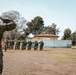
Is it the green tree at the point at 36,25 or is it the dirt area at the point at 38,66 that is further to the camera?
the green tree at the point at 36,25

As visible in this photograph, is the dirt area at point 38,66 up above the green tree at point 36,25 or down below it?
below

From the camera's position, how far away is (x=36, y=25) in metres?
102

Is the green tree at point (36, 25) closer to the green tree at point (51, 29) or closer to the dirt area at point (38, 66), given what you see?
the green tree at point (51, 29)

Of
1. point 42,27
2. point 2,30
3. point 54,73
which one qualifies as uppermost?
point 42,27

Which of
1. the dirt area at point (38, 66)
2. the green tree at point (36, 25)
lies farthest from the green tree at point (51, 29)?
the dirt area at point (38, 66)

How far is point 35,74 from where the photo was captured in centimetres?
1266

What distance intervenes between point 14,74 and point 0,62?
531 cm

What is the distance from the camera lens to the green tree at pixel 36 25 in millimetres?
99325

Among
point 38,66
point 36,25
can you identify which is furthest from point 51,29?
point 38,66

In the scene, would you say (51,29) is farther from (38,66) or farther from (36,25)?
(38,66)

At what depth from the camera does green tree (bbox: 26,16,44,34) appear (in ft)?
326

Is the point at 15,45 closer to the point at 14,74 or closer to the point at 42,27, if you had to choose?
the point at 14,74

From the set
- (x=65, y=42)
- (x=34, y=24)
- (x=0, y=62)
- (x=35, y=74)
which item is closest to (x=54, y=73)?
(x=35, y=74)

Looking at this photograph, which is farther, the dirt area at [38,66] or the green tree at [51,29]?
the green tree at [51,29]
